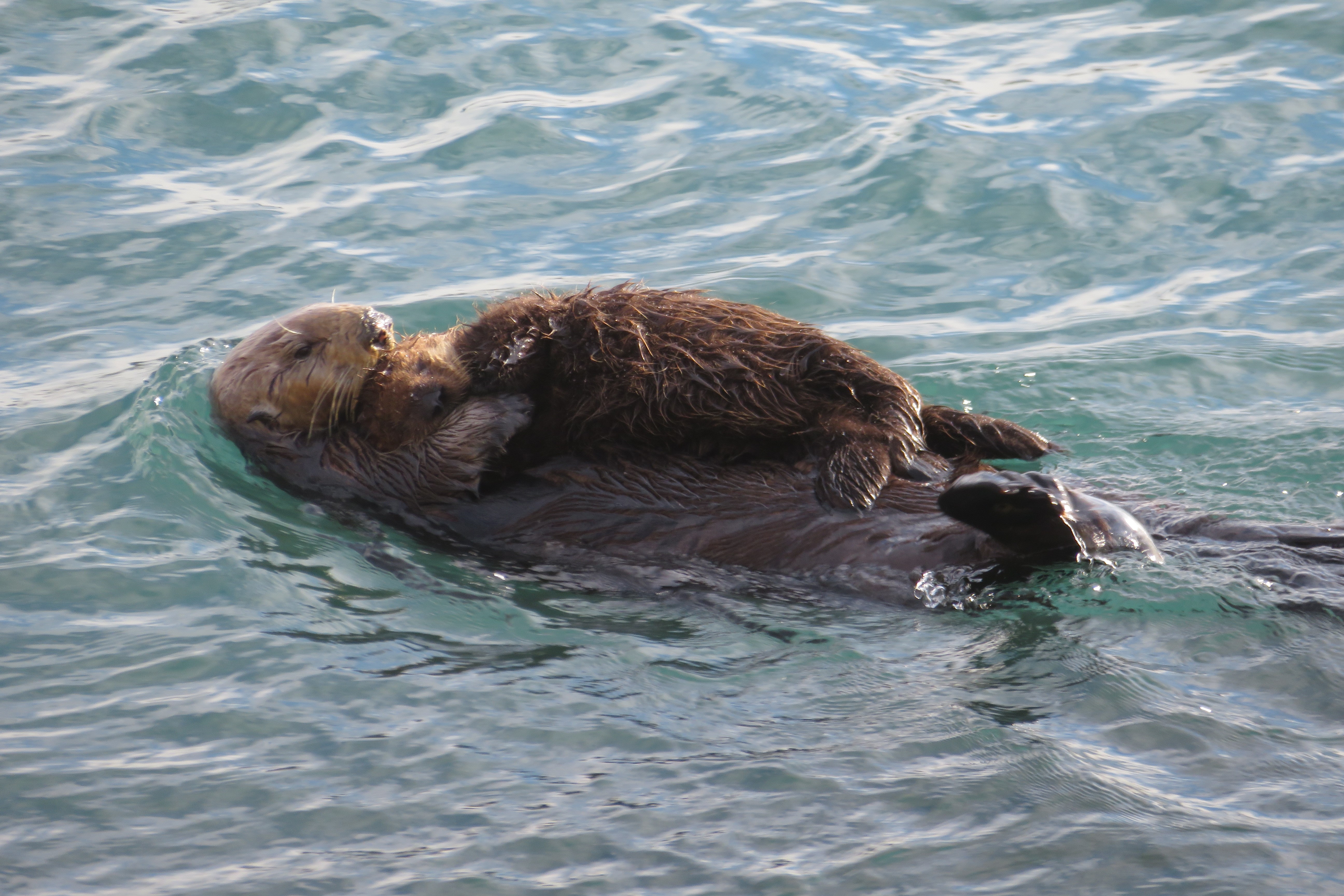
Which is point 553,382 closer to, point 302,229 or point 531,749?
point 531,749

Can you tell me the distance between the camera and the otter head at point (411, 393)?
177 inches

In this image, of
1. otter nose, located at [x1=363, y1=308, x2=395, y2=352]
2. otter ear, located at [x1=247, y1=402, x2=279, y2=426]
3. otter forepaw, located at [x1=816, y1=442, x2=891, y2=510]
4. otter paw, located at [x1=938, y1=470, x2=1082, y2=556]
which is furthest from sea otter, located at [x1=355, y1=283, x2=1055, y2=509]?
otter ear, located at [x1=247, y1=402, x2=279, y2=426]

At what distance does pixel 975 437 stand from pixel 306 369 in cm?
248

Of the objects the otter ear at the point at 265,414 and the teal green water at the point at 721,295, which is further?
the otter ear at the point at 265,414

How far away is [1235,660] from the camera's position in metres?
3.47

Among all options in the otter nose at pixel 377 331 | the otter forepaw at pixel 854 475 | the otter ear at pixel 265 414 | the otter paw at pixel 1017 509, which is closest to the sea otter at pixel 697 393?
the otter forepaw at pixel 854 475

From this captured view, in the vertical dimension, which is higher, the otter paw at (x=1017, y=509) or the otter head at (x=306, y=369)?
the otter head at (x=306, y=369)

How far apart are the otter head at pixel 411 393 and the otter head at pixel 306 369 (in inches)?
2.5

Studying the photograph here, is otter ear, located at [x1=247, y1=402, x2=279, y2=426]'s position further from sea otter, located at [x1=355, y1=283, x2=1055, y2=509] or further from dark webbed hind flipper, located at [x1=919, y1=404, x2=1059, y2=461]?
dark webbed hind flipper, located at [x1=919, y1=404, x2=1059, y2=461]

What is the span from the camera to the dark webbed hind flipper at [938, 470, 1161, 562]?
362cm

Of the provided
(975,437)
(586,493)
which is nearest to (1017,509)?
(975,437)

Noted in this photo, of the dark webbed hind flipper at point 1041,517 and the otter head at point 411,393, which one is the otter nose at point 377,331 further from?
A: the dark webbed hind flipper at point 1041,517

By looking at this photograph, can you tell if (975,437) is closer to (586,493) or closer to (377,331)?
(586,493)

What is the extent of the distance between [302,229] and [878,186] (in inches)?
134
